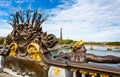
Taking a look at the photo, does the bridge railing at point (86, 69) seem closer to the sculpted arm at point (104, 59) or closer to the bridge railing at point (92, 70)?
the bridge railing at point (92, 70)

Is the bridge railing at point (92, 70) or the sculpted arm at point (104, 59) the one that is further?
the sculpted arm at point (104, 59)

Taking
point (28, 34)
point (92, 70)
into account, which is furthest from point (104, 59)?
point (28, 34)

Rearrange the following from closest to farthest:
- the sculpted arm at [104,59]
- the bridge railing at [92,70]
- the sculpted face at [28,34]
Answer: the bridge railing at [92,70]
the sculpted arm at [104,59]
the sculpted face at [28,34]

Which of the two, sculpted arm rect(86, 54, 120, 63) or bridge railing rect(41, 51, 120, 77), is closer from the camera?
bridge railing rect(41, 51, 120, 77)

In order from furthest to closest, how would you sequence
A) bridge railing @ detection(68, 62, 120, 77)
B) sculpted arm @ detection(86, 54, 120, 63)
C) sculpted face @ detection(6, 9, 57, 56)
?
sculpted face @ detection(6, 9, 57, 56), sculpted arm @ detection(86, 54, 120, 63), bridge railing @ detection(68, 62, 120, 77)

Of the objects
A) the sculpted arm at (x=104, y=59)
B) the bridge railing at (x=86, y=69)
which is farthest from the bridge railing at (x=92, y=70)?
the sculpted arm at (x=104, y=59)

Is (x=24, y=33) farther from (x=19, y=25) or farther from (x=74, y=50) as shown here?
(x=74, y=50)

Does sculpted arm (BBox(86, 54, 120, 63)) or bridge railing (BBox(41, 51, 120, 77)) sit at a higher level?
sculpted arm (BBox(86, 54, 120, 63))

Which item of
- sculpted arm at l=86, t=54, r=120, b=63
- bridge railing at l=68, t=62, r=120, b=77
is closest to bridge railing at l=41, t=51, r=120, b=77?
bridge railing at l=68, t=62, r=120, b=77

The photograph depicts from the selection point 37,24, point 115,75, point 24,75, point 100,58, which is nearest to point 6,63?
point 24,75

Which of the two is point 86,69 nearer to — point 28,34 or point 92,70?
point 92,70

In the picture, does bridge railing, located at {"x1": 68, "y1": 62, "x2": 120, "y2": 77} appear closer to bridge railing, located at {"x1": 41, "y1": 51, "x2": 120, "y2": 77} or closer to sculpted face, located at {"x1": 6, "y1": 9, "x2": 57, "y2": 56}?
bridge railing, located at {"x1": 41, "y1": 51, "x2": 120, "y2": 77}

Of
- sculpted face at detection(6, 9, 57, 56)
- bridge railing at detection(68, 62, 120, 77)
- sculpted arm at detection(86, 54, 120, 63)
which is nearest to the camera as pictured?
bridge railing at detection(68, 62, 120, 77)

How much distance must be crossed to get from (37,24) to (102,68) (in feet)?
9.86
